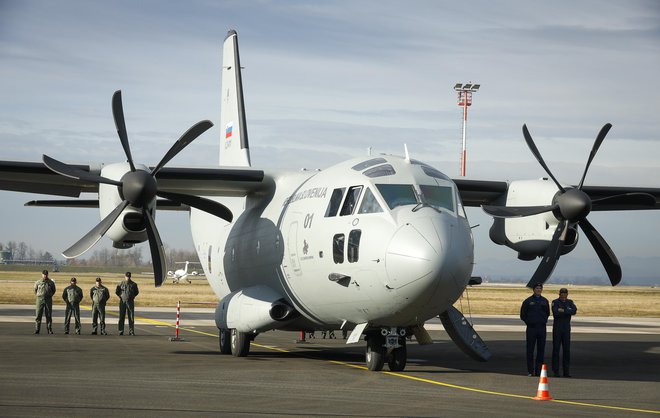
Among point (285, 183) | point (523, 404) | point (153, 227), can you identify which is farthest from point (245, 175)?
point (523, 404)

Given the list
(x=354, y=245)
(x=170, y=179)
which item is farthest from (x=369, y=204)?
(x=170, y=179)

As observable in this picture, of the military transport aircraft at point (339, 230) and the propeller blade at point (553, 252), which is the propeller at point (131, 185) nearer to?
the military transport aircraft at point (339, 230)

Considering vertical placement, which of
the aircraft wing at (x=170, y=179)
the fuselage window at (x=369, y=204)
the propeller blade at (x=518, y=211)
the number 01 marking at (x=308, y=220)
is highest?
the aircraft wing at (x=170, y=179)

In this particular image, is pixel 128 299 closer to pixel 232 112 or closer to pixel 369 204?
pixel 232 112

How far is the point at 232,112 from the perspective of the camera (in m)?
26.3

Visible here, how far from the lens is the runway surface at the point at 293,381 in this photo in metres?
11.3

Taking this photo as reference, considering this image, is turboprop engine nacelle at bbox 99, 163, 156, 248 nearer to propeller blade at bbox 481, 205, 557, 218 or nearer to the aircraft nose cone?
the aircraft nose cone

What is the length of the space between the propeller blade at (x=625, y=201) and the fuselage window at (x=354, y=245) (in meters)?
6.74

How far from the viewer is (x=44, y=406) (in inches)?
424

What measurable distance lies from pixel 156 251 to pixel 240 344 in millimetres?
2797

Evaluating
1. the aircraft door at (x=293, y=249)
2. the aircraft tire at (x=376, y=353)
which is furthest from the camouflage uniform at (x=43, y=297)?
the aircraft tire at (x=376, y=353)

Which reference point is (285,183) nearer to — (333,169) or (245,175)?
(245,175)

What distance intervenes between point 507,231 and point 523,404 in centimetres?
987

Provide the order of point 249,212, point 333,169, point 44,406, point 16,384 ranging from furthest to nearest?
point 249,212
point 333,169
point 16,384
point 44,406
